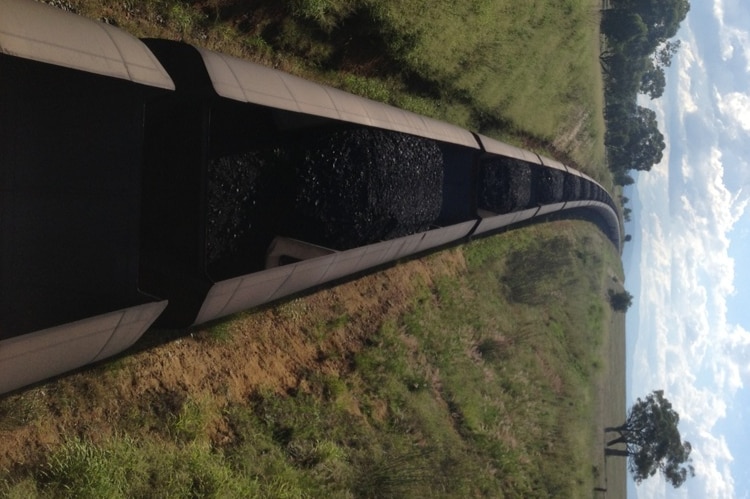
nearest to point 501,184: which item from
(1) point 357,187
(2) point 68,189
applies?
(1) point 357,187

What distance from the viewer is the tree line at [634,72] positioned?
31.2 metres

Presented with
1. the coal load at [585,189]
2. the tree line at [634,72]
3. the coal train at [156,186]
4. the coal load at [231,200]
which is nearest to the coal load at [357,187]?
the coal train at [156,186]

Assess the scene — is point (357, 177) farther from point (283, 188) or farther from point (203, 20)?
point (203, 20)

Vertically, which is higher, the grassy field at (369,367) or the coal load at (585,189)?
the coal load at (585,189)

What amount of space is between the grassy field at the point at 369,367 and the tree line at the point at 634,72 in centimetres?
1396

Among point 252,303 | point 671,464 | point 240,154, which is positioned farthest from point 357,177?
point 671,464

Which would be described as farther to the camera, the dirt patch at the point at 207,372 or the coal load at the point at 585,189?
the coal load at the point at 585,189

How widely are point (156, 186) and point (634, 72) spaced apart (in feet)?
120

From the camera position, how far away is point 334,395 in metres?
7.89

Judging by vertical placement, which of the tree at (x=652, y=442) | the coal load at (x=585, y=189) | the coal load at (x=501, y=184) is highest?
the coal load at (x=585, y=189)

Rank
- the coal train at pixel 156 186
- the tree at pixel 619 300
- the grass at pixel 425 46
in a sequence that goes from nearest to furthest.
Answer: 1. the coal train at pixel 156 186
2. the grass at pixel 425 46
3. the tree at pixel 619 300

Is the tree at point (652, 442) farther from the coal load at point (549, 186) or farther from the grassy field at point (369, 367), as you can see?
the coal load at point (549, 186)

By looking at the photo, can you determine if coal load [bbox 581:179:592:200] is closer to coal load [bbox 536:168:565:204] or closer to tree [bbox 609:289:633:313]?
coal load [bbox 536:168:565:204]

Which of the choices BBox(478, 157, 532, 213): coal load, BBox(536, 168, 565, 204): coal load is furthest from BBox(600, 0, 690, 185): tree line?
BBox(478, 157, 532, 213): coal load
